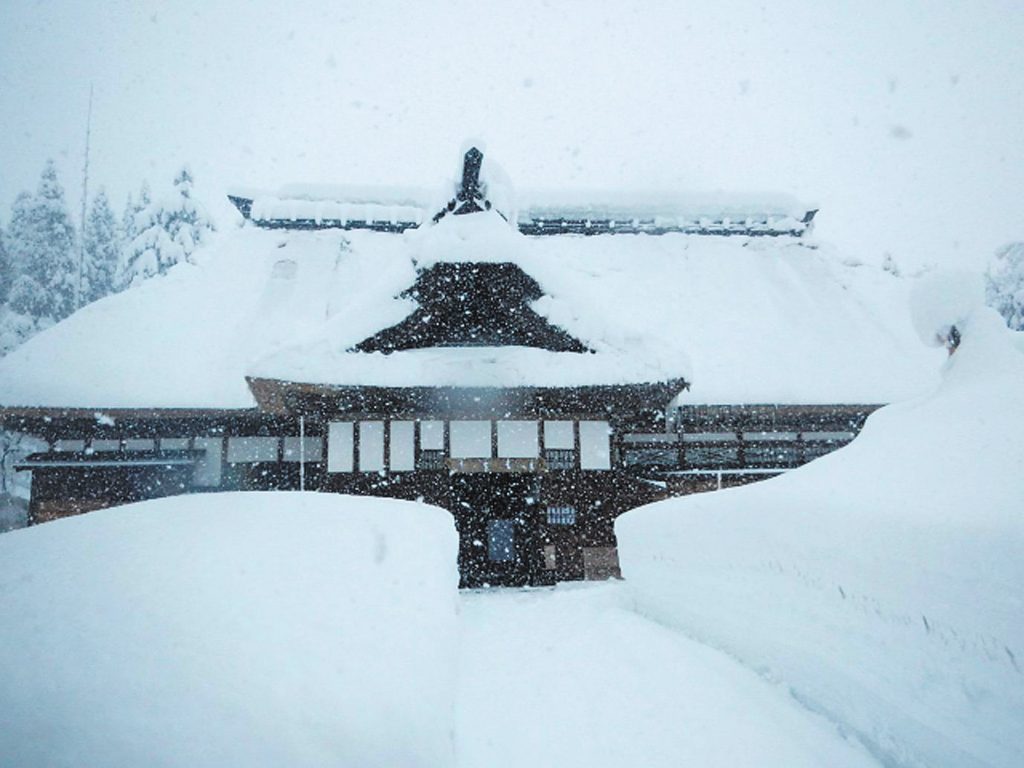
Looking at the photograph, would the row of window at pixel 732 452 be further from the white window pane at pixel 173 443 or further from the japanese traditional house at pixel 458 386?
the white window pane at pixel 173 443

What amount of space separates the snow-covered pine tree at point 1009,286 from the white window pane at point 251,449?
979 inches

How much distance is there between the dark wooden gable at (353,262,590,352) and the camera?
23.1 ft

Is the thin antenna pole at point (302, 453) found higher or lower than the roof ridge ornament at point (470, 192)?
lower

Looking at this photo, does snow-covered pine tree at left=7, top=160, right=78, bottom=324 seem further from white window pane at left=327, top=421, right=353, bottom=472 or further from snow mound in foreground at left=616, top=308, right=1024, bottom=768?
snow mound in foreground at left=616, top=308, right=1024, bottom=768

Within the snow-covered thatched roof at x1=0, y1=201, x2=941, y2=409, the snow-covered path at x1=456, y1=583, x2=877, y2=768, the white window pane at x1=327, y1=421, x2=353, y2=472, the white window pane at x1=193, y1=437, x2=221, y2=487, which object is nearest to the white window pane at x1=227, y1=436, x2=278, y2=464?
the white window pane at x1=193, y1=437, x2=221, y2=487

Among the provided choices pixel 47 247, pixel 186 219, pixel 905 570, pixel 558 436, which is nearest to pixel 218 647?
pixel 905 570

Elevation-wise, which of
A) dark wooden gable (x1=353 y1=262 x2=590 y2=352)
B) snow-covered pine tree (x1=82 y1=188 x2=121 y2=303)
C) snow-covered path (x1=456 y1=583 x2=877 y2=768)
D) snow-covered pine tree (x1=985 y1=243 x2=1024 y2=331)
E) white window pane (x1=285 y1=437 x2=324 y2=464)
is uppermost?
snow-covered pine tree (x1=82 y1=188 x2=121 y2=303)

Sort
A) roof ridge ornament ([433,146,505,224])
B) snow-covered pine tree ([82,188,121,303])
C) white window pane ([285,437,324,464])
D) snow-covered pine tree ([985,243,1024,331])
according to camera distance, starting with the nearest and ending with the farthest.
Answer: roof ridge ornament ([433,146,505,224]), white window pane ([285,437,324,464]), snow-covered pine tree ([985,243,1024,331]), snow-covered pine tree ([82,188,121,303])

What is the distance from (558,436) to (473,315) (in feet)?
9.51

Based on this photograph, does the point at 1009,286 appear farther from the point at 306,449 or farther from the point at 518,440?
the point at 306,449

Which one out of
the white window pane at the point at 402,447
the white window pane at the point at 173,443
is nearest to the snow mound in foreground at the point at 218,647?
the white window pane at the point at 402,447

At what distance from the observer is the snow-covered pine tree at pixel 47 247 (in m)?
23.0

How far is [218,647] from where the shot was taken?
138 centimetres

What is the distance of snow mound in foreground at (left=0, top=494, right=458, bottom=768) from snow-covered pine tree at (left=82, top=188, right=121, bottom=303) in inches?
1177
